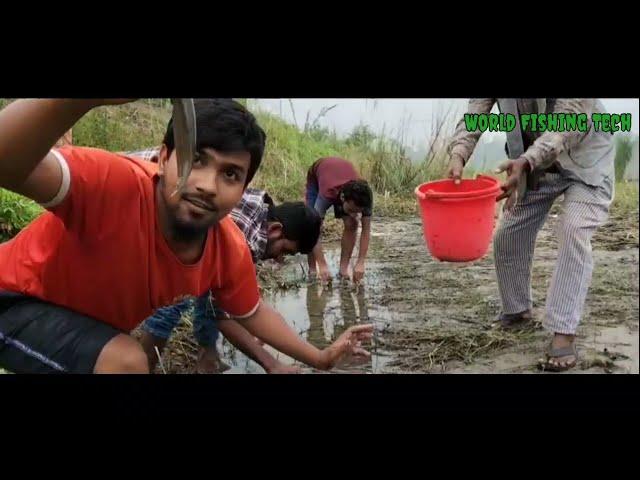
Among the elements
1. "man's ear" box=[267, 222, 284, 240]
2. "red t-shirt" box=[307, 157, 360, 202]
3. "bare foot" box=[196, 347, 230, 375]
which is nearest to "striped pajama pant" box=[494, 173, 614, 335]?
"man's ear" box=[267, 222, 284, 240]

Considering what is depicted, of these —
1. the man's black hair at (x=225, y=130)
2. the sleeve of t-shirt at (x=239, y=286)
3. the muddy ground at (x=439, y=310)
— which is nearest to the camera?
the man's black hair at (x=225, y=130)

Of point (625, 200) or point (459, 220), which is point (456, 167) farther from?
point (625, 200)

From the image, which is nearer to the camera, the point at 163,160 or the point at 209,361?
the point at 163,160

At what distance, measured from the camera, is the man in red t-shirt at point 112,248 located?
5.99ft

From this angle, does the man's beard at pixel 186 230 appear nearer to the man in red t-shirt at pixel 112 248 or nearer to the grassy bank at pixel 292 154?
the man in red t-shirt at pixel 112 248

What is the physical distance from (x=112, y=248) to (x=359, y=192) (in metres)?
2.13

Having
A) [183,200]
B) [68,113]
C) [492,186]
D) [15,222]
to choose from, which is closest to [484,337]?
[492,186]

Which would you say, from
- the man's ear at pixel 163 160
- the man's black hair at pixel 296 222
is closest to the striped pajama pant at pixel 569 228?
the man's black hair at pixel 296 222

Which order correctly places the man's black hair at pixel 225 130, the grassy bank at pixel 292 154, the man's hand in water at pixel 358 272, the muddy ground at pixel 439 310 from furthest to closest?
the man's hand in water at pixel 358 272, the grassy bank at pixel 292 154, the muddy ground at pixel 439 310, the man's black hair at pixel 225 130

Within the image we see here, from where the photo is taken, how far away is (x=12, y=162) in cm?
152

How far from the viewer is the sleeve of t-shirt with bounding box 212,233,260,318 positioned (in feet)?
7.04

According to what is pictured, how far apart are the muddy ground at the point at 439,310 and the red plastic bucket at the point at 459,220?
0.41m

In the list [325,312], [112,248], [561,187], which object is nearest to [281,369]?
[325,312]

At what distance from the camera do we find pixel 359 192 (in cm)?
387
